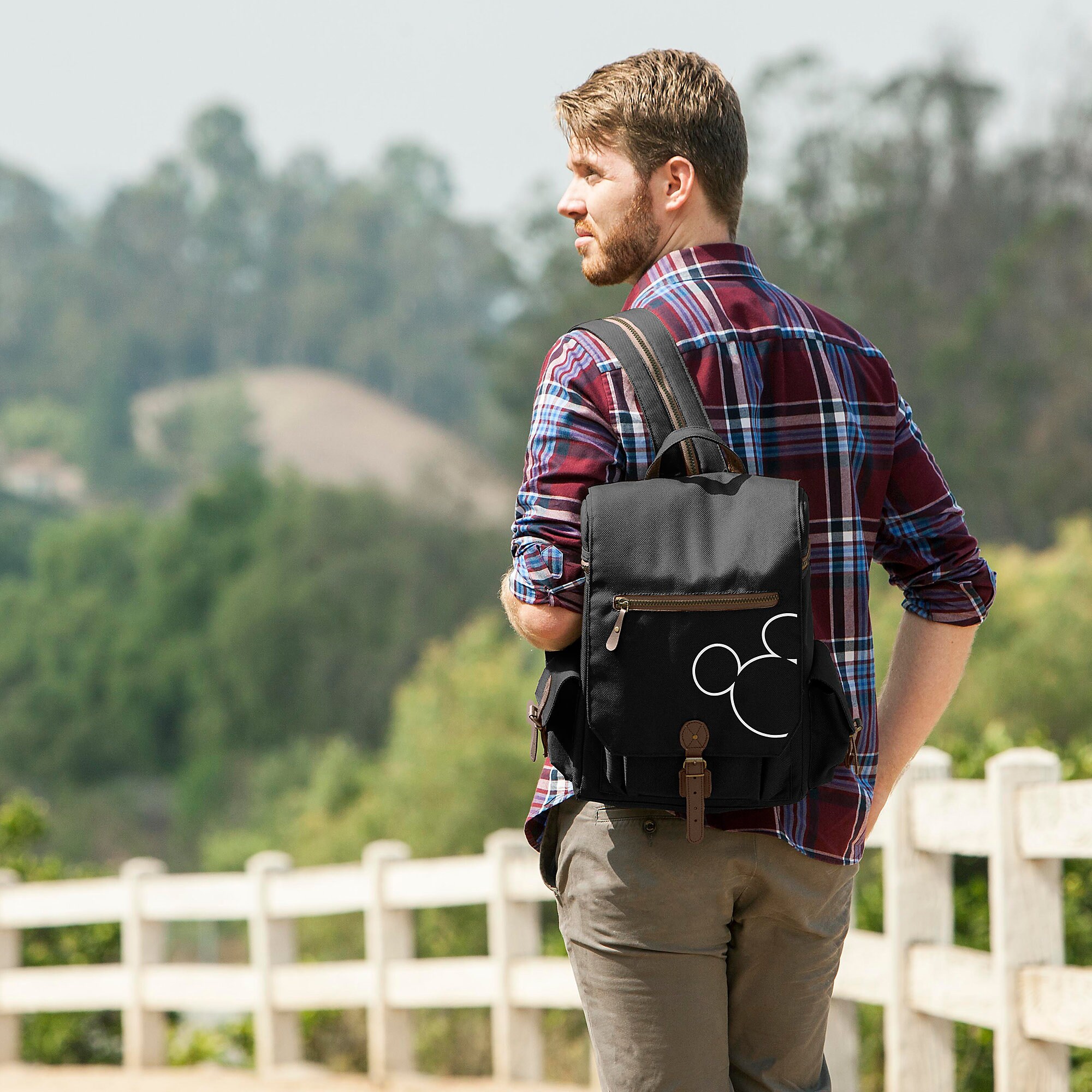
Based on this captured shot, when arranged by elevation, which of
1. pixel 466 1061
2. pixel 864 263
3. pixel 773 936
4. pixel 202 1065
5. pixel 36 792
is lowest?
pixel 36 792

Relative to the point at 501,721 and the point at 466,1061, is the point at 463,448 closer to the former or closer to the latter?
the point at 501,721

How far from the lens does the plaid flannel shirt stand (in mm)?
1446

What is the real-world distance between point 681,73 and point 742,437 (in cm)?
38

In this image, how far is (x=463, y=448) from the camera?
167 ft

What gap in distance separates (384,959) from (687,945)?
3554 mm

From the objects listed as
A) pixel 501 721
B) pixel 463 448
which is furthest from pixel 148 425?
pixel 501 721

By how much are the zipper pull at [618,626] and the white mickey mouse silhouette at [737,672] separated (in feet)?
0.24

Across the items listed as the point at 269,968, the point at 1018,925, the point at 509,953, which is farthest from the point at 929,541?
the point at 269,968

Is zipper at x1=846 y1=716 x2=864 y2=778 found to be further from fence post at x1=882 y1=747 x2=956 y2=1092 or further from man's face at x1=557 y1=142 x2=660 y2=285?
fence post at x1=882 y1=747 x2=956 y2=1092

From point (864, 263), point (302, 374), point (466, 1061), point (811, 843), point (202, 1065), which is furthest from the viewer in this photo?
point (302, 374)

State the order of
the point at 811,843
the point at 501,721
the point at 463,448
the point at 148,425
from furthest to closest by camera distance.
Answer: the point at 148,425, the point at 463,448, the point at 501,721, the point at 811,843

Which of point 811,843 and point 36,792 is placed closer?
point 811,843

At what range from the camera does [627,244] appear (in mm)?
1602

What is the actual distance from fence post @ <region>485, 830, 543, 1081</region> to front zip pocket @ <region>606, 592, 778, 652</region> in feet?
10.2
